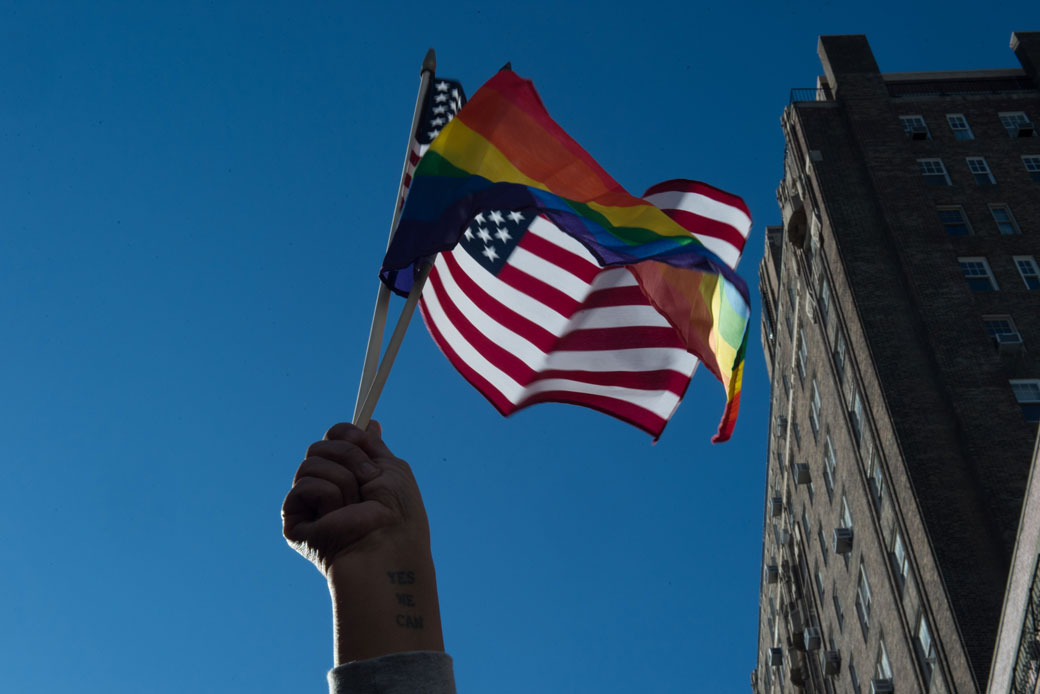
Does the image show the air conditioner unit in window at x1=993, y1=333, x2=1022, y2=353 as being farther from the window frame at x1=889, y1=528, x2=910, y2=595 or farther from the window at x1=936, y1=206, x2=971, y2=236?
the window frame at x1=889, y1=528, x2=910, y2=595

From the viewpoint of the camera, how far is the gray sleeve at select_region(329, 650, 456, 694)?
4812 millimetres

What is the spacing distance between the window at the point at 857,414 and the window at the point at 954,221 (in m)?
7.42

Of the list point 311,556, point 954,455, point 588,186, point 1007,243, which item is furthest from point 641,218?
point 1007,243

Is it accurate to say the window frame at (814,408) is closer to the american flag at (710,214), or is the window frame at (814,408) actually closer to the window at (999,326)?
the window at (999,326)

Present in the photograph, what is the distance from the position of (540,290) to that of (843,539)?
29107mm

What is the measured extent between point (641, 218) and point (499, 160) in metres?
1.51

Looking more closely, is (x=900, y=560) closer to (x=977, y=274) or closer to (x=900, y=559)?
(x=900, y=559)

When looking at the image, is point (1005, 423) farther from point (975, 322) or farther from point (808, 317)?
point (808, 317)

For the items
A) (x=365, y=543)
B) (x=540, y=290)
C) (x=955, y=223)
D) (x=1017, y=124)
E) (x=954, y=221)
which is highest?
(x=1017, y=124)

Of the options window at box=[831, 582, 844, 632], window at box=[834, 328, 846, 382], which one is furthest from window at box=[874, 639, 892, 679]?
window at box=[834, 328, 846, 382]

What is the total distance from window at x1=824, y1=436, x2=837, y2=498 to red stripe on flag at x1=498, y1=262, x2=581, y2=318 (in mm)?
31374

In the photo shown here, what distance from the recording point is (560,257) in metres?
12.5

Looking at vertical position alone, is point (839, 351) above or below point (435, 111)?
above

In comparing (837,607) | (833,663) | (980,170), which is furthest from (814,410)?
(980,170)
